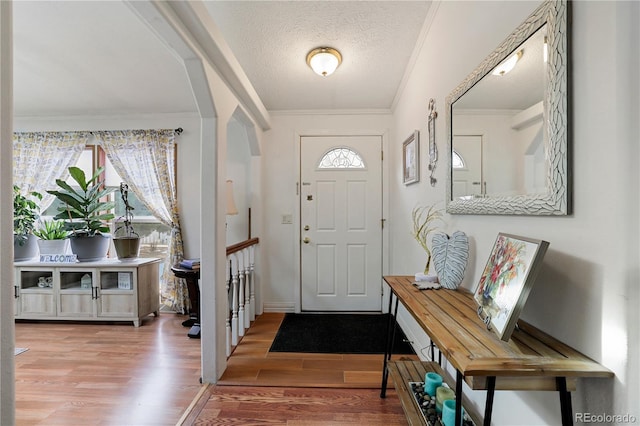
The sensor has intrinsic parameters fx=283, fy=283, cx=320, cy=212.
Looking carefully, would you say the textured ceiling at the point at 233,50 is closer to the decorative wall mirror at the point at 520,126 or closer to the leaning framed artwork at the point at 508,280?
the decorative wall mirror at the point at 520,126

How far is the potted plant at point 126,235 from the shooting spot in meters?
3.17

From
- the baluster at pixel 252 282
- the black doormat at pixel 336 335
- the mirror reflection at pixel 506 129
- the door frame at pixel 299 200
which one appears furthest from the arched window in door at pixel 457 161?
the baluster at pixel 252 282

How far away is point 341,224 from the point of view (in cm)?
337

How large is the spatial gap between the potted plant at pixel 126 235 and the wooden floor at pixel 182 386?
89 cm

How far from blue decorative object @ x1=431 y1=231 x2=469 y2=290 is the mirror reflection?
23 cm

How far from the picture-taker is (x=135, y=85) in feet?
8.96

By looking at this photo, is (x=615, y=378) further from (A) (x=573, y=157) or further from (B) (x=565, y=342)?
(A) (x=573, y=157)

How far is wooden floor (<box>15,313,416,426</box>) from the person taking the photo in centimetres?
166

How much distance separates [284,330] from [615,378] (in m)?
2.56

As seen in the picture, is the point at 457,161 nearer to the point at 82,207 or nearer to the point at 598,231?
the point at 598,231

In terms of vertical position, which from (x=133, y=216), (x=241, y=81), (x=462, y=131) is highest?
(x=241, y=81)

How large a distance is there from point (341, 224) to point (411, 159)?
1228 mm

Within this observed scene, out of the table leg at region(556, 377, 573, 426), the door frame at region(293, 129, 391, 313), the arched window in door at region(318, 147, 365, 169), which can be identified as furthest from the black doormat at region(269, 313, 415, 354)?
the arched window in door at region(318, 147, 365, 169)

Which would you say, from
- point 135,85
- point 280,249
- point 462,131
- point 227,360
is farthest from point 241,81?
point 227,360
